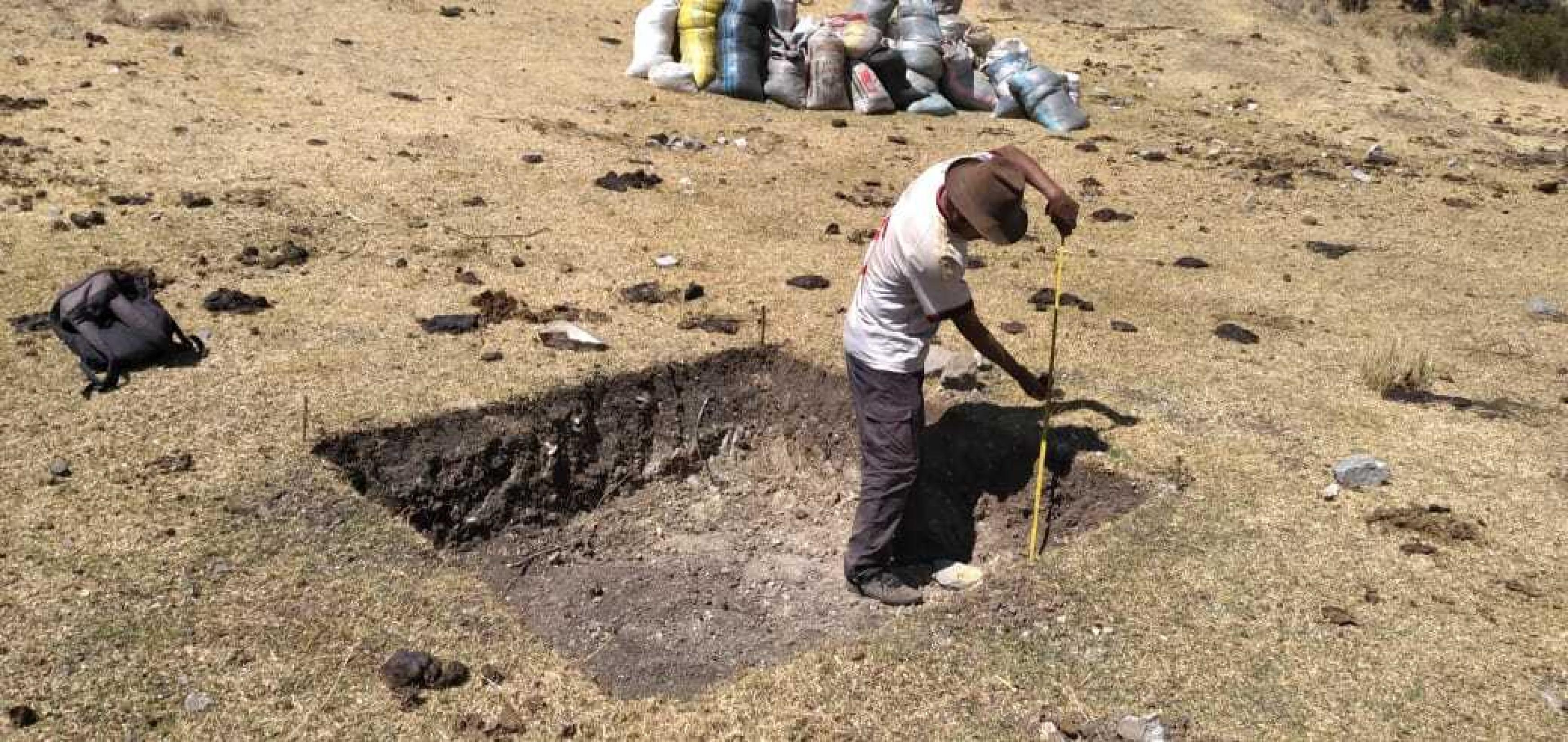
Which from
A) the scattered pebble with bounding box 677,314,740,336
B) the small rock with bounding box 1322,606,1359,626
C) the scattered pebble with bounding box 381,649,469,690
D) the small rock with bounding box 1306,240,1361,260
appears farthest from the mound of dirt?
the small rock with bounding box 1306,240,1361,260

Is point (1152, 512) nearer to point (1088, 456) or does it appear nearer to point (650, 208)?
point (1088, 456)

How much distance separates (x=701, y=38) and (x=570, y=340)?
623 cm

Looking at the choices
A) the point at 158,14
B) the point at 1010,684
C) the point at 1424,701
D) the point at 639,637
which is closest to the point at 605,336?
the point at 639,637

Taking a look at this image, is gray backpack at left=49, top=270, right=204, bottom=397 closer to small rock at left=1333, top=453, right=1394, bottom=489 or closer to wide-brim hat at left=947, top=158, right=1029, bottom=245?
wide-brim hat at left=947, top=158, right=1029, bottom=245

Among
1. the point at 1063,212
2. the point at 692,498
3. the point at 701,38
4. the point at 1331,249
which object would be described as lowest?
the point at 692,498

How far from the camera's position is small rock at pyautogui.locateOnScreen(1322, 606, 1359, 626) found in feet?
13.3

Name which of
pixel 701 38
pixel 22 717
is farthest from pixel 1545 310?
pixel 22 717

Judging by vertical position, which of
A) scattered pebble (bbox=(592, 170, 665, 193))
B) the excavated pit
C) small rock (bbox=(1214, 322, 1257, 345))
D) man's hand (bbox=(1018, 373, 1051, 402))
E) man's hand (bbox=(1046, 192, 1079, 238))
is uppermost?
man's hand (bbox=(1046, 192, 1079, 238))

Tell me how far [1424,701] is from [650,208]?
18.7ft

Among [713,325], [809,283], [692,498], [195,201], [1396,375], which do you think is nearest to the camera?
[692,498]

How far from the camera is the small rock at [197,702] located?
343 centimetres

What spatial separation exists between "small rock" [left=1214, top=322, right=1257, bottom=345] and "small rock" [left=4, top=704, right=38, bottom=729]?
5.60 m

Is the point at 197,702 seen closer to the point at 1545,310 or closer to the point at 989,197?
the point at 989,197

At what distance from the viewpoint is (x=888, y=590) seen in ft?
14.8
